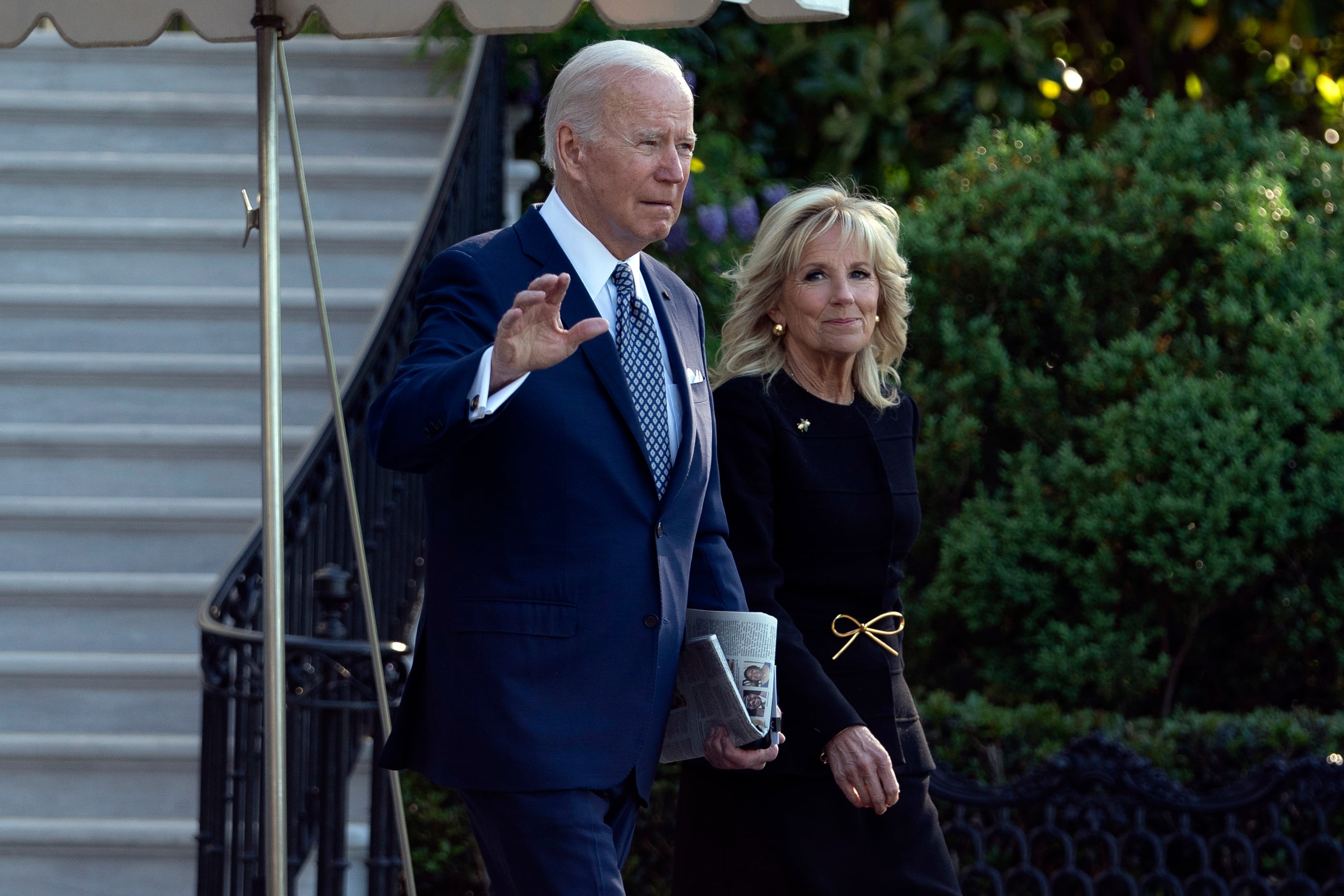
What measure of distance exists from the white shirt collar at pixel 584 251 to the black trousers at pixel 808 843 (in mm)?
1034

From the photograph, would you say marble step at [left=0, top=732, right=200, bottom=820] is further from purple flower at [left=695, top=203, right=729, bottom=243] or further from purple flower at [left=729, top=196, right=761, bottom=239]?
purple flower at [left=729, top=196, right=761, bottom=239]

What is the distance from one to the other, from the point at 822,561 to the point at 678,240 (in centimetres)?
401

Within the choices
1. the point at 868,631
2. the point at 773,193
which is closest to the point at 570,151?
the point at 868,631

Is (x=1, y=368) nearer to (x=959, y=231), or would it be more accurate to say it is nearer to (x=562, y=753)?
(x=959, y=231)

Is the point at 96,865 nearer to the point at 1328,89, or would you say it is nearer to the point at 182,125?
the point at 182,125

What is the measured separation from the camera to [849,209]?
3158mm

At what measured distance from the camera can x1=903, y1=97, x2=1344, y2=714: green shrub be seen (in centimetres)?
522

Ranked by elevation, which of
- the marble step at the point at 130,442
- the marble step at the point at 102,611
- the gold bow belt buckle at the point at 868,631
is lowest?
the marble step at the point at 102,611

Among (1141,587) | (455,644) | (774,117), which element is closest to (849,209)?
(455,644)

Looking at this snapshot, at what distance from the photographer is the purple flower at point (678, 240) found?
6.88m

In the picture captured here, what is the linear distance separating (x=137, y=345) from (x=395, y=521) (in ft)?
7.32

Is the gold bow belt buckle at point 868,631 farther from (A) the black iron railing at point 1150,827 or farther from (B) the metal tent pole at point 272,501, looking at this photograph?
(A) the black iron railing at point 1150,827

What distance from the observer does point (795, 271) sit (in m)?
3.14

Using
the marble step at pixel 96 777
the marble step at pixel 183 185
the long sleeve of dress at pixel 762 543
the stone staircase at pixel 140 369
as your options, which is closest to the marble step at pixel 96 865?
the stone staircase at pixel 140 369
